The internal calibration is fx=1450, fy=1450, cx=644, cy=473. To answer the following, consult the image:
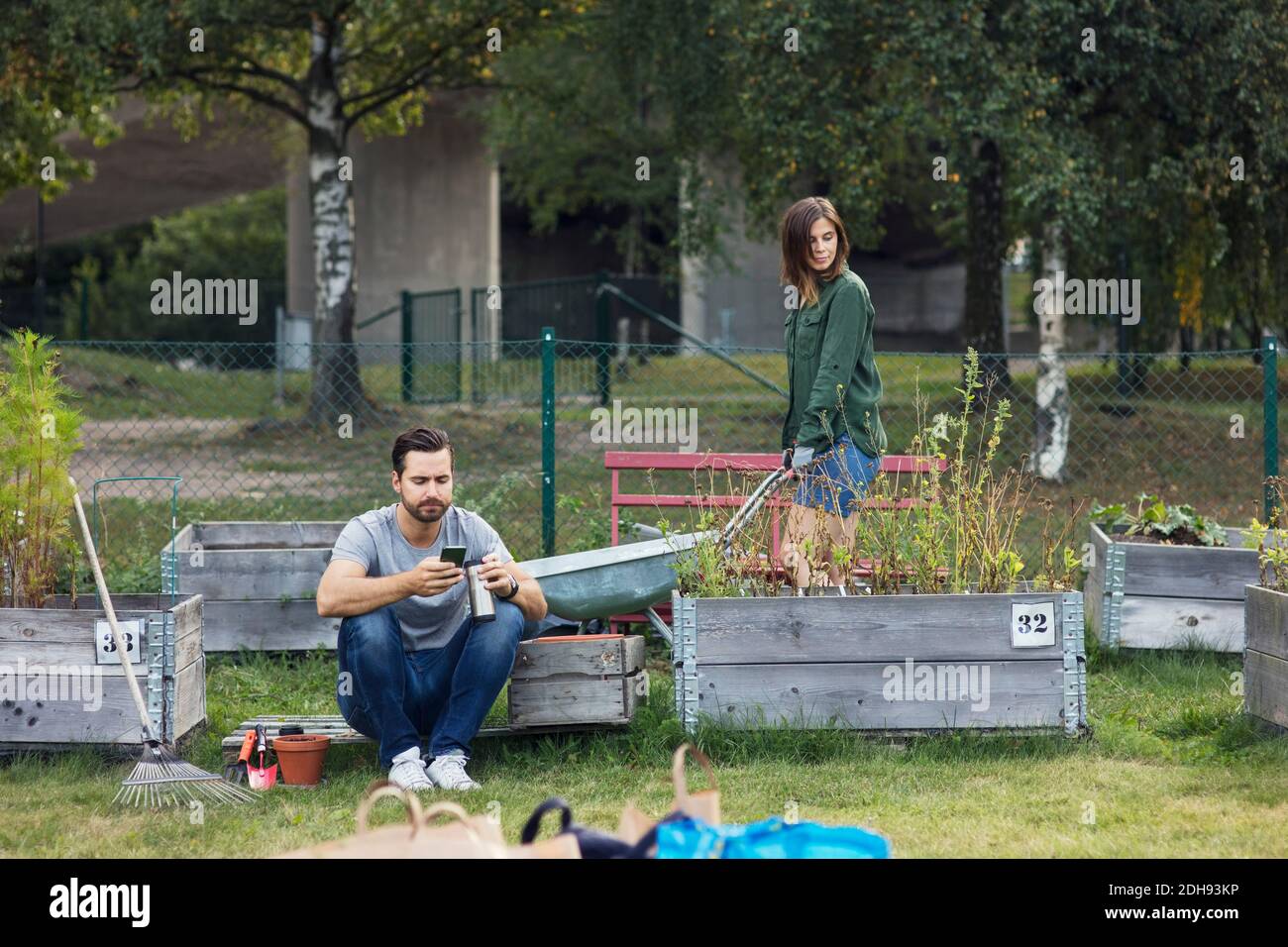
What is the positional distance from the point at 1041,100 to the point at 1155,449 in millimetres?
3252

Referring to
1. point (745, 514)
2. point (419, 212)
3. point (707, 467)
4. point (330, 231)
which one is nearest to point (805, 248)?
point (745, 514)

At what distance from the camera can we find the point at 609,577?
5.34 metres

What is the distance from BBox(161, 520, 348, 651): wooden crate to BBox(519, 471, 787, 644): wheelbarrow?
1377mm

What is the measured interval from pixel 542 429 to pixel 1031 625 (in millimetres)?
4331

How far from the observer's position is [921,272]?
40.1 meters

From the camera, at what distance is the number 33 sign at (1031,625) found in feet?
16.6

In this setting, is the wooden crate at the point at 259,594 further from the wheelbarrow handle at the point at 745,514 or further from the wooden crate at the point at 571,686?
the wheelbarrow handle at the point at 745,514

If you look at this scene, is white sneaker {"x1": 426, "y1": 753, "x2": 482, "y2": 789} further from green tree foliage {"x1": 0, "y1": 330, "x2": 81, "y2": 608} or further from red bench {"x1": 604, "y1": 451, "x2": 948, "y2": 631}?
green tree foliage {"x1": 0, "y1": 330, "x2": 81, "y2": 608}

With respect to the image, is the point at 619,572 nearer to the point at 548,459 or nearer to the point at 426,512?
the point at 426,512

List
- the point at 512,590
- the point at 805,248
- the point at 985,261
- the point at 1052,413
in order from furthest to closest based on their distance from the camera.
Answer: the point at 985,261 → the point at 1052,413 → the point at 805,248 → the point at 512,590

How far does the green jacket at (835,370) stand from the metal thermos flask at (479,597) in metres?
1.42

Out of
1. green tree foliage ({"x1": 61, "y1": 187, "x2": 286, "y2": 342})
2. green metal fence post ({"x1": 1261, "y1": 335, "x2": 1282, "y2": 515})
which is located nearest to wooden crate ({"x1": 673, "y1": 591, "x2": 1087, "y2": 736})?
green metal fence post ({"x1": 1261, "y1": 335, "x2": 1282, "y2": 515})

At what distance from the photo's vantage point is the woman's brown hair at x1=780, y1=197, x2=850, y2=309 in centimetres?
545

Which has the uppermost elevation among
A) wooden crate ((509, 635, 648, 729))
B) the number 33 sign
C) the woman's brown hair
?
the woman's brown hair
